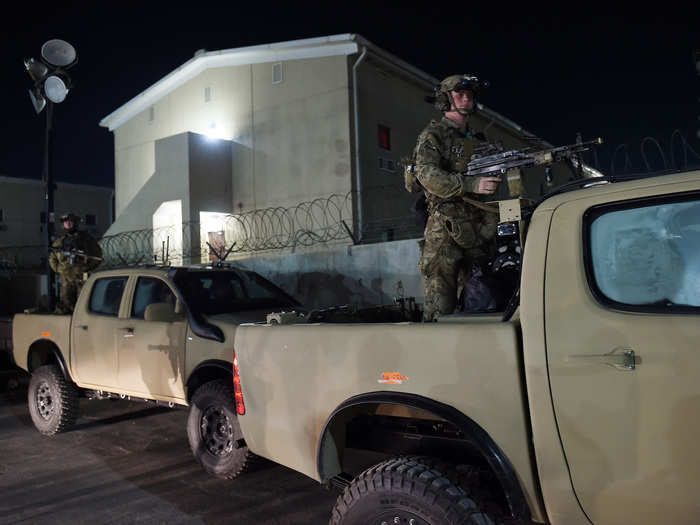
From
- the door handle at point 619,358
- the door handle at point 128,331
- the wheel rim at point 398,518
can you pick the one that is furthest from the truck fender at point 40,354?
the door handle at point 619,358

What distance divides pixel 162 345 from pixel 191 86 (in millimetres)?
13704

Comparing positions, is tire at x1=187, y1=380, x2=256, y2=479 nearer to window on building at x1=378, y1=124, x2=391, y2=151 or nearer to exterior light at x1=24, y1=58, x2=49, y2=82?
exterior light at x1=24, y1=58, x2=49, y2=82

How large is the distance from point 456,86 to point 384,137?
10988 millimetres

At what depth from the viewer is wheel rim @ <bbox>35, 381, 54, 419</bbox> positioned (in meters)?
5.96

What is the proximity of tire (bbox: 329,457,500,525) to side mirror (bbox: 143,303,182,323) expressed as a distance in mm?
2971

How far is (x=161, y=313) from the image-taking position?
4852 mm

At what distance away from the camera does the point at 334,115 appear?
44.2 feet

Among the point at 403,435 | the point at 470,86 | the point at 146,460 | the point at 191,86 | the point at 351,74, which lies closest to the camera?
the point at 403,435

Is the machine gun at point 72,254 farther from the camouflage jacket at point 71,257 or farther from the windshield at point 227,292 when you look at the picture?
the windshield at point 227,292

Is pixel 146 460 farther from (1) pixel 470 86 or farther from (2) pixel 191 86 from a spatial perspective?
(2) pixel 191 86

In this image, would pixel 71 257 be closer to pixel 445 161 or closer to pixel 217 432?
pixel 217 432

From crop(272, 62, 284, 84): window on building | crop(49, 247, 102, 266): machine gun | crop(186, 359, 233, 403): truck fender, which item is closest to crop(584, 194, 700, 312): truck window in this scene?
crop(186, 359, 233, 403): truck fender

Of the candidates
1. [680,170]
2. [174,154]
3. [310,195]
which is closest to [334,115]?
[310,195]

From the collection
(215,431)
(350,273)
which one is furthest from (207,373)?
(350,273)
